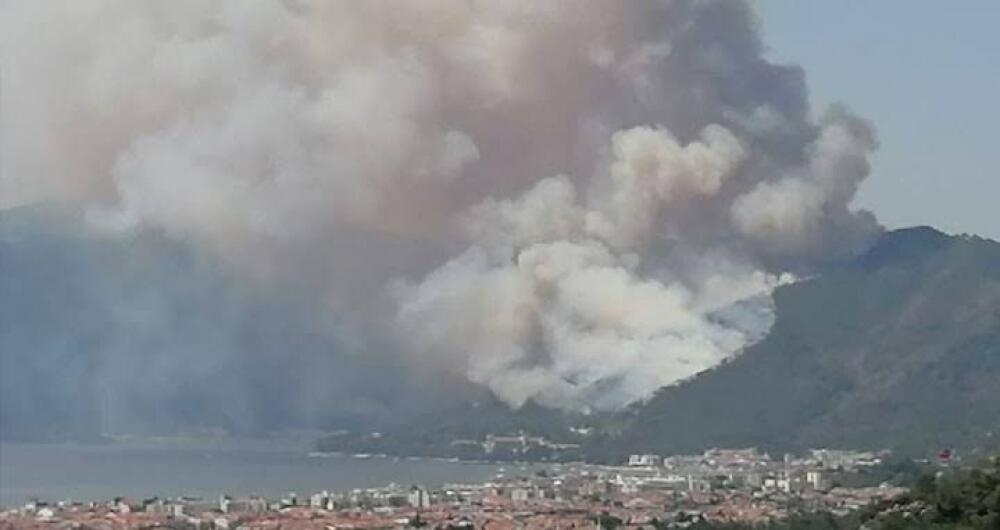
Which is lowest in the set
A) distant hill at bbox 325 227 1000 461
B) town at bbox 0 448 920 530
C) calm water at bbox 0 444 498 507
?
town at bbox 0 448 920 530

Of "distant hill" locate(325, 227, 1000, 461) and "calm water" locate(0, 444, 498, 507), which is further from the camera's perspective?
"distant hill" locate(325, 227, 1000, 461)

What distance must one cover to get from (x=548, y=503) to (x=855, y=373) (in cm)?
1635

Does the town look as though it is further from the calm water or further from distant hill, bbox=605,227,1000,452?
distant hill, bbox=605,227,1000,452

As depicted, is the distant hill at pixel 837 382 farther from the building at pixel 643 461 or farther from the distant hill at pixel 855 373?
the building at pixel 643 461

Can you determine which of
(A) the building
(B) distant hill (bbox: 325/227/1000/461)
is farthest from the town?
(B) distant hill (bbox: 325/227/1000/461)

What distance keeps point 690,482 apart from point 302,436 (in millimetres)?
15964

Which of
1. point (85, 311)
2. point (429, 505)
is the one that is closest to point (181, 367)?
point (85, 311)

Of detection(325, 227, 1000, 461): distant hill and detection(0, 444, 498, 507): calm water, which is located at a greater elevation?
detection(325, 227, 1000, 461): distant hill

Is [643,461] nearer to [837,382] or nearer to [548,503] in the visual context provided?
[837,382]

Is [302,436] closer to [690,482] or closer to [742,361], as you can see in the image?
[742,361]

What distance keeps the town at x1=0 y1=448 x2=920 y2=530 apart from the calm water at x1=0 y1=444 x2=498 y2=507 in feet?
4.03

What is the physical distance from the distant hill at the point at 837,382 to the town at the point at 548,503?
296 centimetres

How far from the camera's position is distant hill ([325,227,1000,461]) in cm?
5647

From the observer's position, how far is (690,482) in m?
48.4
